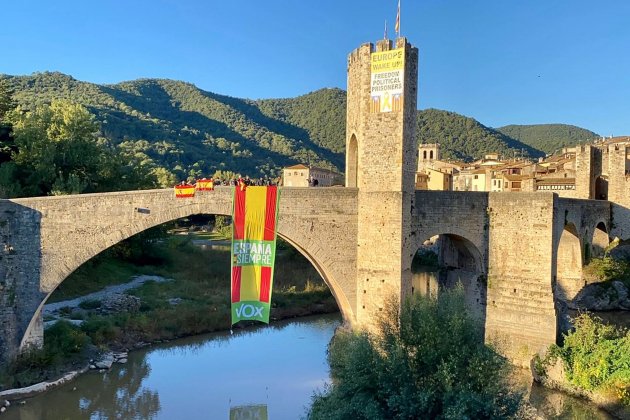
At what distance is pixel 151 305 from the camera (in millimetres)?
20016

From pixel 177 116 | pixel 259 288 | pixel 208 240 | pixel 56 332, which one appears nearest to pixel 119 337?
pixel 56 332

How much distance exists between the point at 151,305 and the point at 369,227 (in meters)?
10.9

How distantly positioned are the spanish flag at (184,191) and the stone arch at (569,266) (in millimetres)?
16520

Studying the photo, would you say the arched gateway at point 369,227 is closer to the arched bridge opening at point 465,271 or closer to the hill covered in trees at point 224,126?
the arched bridge opening at point 465,271

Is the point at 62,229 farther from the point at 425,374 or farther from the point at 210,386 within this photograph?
the point at 425,374

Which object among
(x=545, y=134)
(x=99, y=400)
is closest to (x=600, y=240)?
(x=99, y=400)

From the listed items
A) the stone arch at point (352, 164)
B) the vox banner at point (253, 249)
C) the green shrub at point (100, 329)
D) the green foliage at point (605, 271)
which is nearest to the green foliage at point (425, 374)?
the vox banner at point (253, 249)

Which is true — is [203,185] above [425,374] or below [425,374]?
above

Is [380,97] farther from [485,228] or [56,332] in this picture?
[56,332]

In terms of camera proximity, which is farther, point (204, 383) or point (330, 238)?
point (204, 383)

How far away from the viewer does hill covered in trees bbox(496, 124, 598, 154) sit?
10638 centimetres

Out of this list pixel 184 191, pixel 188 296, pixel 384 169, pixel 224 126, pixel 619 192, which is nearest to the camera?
pixel 184 191

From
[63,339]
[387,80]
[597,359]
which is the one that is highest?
[387,80]

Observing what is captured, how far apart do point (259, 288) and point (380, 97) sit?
18.9 ft
